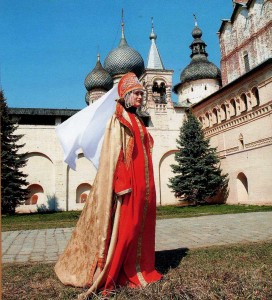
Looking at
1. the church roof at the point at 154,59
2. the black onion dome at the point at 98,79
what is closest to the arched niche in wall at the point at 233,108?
Result: the black onion dome at the point at 98,79

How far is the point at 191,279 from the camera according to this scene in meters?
3.35

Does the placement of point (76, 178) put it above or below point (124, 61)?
below

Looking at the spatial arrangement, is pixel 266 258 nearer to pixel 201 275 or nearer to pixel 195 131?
pixel 201 275

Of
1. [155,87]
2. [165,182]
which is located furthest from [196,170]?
[155,87]

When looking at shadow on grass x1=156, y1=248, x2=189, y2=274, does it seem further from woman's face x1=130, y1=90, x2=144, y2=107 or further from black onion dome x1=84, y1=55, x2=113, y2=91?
black onion dome x1=84, y1=55, x2=113, y2=91

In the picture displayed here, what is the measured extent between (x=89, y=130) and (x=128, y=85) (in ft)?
2.45

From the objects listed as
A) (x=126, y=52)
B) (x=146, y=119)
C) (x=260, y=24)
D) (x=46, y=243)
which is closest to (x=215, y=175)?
(x=146, y=119)

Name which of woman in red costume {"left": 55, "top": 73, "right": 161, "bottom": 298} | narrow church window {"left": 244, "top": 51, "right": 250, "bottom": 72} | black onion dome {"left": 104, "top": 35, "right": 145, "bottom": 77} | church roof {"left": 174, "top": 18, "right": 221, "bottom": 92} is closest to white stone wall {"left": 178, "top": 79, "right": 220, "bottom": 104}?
church roof {"left": 174, "top": 18, "right": 221, "bottom": 92}

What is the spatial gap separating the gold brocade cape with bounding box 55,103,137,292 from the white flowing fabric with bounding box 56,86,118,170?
0.38m

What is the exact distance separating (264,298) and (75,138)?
2.70 m

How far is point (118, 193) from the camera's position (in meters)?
3.21

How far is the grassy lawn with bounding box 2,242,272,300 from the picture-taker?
2.91 meters

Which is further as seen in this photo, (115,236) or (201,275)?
(201,275)

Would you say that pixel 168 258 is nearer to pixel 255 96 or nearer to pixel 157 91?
pixel 255 96
